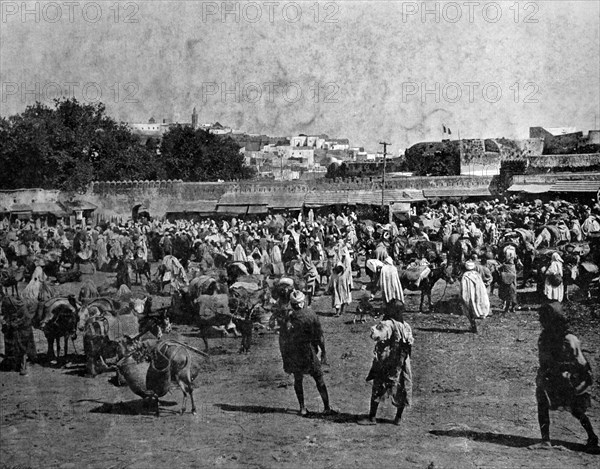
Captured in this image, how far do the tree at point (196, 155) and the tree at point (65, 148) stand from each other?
687 centimetres

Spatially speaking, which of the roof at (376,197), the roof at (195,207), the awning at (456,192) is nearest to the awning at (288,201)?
the roof at (376,197)

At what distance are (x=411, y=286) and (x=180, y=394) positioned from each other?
5484mm

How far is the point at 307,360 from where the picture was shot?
22.3ft

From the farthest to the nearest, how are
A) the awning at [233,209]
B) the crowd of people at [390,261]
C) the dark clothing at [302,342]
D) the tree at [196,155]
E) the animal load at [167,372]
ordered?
1. the tree at [196,155]
2. the awning at [233,209]
3. the animal load at [167,372]
4. the dark clothing at [302,342]
5. the crowd of people at [390,261]

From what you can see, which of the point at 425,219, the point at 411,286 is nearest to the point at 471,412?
the point at 411,286

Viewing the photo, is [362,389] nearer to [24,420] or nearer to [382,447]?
[382,447]

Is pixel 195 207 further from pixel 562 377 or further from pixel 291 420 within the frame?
pixel 562 377

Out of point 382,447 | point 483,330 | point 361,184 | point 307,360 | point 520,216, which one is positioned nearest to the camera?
point 382,447

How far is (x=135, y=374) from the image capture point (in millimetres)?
7281

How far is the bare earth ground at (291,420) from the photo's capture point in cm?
609

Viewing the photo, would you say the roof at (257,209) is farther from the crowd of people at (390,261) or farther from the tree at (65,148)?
the tree at (65,148)

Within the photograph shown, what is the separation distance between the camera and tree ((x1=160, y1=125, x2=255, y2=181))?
5044 centimetres

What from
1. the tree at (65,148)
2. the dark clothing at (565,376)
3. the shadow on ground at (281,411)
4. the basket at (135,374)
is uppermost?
the tree at (65,148)

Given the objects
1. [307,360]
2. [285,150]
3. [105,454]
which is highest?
[285,150]
